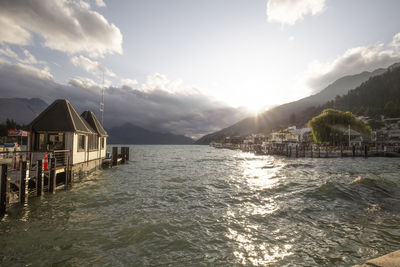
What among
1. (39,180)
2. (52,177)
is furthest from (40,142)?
(39,180)

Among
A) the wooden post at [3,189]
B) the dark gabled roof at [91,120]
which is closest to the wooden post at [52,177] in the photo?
the wooden post at [3,189]

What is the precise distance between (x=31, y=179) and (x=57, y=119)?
20.2ft

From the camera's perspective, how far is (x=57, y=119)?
17.2m

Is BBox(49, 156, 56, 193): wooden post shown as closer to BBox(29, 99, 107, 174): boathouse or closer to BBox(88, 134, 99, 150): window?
BBox(29, 99, 107, 174): boathouse

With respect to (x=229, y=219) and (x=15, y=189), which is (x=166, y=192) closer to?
(x=229, y=219)

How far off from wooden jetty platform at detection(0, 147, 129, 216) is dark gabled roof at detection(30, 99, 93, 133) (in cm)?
263

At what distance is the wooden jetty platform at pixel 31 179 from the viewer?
9.38 metres

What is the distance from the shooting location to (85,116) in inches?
995

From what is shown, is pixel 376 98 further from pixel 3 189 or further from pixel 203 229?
pixel 3 189

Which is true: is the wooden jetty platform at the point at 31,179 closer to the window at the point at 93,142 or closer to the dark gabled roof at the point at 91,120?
the window at the point at 93,142

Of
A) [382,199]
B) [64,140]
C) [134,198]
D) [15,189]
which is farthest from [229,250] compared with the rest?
[64,140]

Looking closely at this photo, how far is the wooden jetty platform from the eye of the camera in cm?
938

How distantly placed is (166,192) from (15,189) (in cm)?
924

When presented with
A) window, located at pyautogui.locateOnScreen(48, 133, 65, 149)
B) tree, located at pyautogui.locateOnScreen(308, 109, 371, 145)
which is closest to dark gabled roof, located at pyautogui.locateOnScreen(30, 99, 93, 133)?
window, located at pyautogui.locateOnScreen(48, 133, 65, 149)
